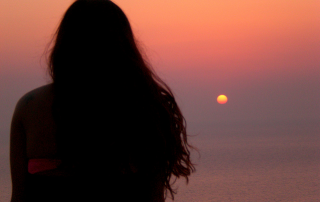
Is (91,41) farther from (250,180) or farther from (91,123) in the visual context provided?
(250,180)

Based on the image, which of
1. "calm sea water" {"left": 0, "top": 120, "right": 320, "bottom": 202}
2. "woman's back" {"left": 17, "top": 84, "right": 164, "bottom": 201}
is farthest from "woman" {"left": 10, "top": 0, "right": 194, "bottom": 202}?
"calm sea water" {"left": 0, "top": 120, "right": 320, "bottom": 202}

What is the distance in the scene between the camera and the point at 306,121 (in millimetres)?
156625

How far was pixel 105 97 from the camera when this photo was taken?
0.99 meters

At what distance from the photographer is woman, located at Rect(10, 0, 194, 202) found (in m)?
0.94

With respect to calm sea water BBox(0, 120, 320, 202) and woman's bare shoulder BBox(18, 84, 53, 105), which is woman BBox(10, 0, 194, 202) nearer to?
woman's bare shoulder BBox(18, 84, 53, 105)

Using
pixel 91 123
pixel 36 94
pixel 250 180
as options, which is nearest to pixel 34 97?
pixel 36 94

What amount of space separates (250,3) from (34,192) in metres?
53.2

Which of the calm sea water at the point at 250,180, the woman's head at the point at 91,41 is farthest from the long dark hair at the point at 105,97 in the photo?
the calm sea water at the point at 250,180

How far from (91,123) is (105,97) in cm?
9

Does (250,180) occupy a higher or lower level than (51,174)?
lower

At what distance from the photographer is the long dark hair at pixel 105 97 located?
0.97 m

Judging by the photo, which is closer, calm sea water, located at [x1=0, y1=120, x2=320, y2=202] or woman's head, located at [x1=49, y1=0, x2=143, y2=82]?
woman's head, located at [x1=49, y1=0, x2=143, y2=82]

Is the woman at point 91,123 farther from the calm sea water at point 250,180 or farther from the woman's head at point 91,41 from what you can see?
the calm sea water at point 250,180

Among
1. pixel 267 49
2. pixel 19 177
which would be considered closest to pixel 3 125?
pixel 267 49
